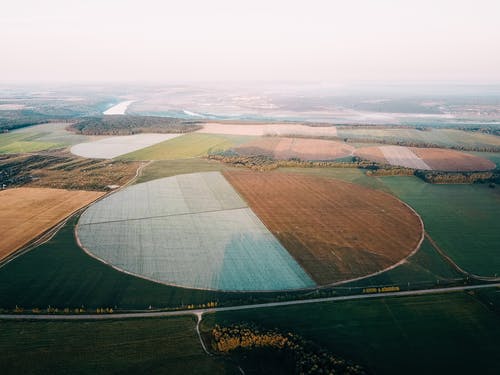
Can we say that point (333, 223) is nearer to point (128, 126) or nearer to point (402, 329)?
point (402, 329)

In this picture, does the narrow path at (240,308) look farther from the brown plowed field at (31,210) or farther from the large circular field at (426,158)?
the large circular field at (426,158)

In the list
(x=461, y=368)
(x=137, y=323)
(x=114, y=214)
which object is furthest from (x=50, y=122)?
(x=461, y=368)

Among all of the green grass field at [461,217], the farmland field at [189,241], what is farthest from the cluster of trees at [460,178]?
the farmland field at [189,241]

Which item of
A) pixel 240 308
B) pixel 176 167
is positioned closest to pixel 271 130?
pixel 176 167

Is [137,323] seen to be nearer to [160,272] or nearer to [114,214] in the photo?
[160,272]

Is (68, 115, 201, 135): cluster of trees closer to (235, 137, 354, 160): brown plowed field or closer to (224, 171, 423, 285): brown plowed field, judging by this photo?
(235, 137, 354, 160): brown plowed field
